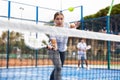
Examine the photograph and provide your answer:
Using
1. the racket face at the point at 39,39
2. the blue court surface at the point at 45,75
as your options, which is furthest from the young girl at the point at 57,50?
the blue court surface at the point at 45,75

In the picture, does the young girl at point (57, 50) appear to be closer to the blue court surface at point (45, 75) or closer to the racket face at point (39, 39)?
the racket face at point (39, 39)

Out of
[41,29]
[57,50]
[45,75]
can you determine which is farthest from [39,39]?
[41,29]

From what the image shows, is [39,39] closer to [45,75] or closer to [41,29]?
[45,75]

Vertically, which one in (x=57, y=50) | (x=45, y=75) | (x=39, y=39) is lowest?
(x=45, y=75)

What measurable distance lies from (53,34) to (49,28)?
0.13m

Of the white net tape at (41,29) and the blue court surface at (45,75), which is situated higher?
the white net tape at (41,29)

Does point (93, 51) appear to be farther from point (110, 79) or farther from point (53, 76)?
point (53, 76)

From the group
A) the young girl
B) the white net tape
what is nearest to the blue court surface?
the young girl

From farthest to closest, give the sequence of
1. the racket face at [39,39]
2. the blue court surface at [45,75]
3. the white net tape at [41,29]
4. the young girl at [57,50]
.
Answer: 1. the blue court surface at [45,75]
2. the racket face at [39,39]
3. the young girl at [57,50]
4. the white net tape at [41,29]

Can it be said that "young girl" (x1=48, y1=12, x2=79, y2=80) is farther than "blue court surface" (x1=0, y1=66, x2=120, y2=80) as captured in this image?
No

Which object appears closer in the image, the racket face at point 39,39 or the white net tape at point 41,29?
the white net tape at point 41,29

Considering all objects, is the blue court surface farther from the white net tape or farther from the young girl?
the white net tape

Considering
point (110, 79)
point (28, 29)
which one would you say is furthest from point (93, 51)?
point (28, 29)

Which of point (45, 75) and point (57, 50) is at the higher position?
point (57, 50)
